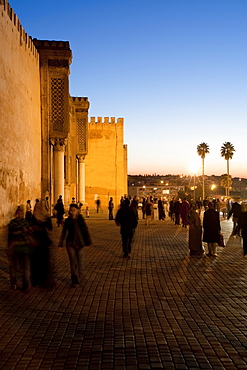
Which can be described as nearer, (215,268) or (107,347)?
(107,347)

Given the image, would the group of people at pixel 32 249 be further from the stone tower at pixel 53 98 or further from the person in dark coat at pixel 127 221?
the stone tower at pixel 53 98

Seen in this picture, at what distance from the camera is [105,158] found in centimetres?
5481

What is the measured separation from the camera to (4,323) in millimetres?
5719

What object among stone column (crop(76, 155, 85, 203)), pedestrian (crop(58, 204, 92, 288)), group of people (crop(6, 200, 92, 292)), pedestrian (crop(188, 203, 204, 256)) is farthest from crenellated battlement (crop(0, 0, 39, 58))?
stone column (crop(76, 155, 85, 203))

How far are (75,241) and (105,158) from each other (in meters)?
46.8

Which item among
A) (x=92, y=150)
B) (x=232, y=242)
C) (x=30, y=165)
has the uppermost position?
(x=92, y=150)

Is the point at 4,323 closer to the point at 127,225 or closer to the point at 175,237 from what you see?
the point at 127,225

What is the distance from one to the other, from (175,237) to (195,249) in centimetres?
508

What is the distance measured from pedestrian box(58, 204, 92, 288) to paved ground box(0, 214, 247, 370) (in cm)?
30

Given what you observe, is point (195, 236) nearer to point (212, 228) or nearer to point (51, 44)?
point (212, 228)

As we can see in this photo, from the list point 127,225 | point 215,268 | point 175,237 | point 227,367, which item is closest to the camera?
point 227,367

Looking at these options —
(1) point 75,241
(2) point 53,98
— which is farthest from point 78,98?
(1) point 75,241

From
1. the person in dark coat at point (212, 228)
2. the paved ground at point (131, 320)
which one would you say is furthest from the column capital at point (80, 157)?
the paved ground at point (131, 320)

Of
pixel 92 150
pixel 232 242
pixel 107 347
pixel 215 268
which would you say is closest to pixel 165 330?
pixel 107 347
